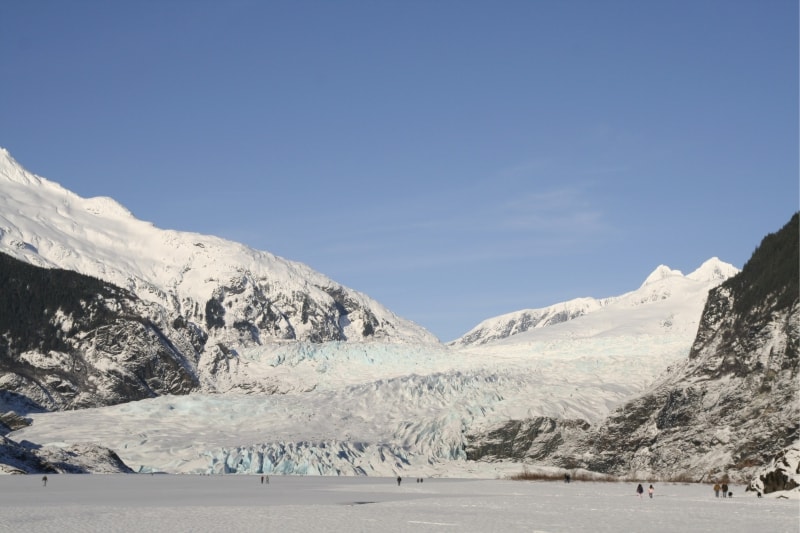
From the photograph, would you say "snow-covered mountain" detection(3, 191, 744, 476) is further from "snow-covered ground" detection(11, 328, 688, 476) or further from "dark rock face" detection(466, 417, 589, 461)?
"dark rock face" detection(466, 417, 589, 461)

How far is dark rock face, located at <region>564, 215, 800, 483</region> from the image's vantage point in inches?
3986

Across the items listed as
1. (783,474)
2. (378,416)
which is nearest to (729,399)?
(783,474)

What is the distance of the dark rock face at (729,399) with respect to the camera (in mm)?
101250

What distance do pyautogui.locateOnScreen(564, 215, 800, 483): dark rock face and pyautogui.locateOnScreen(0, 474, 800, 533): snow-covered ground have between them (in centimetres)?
1389

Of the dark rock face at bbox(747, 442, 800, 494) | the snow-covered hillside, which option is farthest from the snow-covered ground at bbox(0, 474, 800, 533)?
the snow-covered hillside

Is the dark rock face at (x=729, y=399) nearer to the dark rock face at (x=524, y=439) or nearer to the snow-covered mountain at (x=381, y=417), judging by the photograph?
the dark rock face at (x=524, y=439)

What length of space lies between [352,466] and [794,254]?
59331 mm

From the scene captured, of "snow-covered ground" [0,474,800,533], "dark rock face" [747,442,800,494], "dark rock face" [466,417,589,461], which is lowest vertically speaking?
"snow-covered ground" [0,474,800,533]

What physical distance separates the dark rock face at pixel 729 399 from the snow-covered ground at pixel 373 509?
1389 centimetres

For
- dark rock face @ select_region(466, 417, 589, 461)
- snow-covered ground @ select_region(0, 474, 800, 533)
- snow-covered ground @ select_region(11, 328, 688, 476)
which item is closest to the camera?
snow-covered ground @ select_region(0, 474, 800, 533)

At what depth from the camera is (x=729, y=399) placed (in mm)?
110062

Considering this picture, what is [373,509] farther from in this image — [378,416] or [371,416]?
[371,416]

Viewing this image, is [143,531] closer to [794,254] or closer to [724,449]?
[724,449]

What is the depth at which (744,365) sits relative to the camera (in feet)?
370
